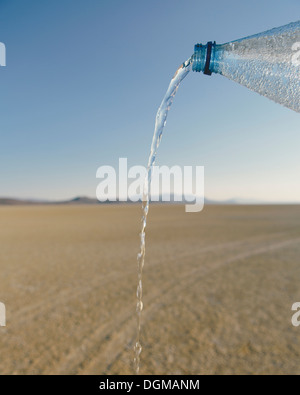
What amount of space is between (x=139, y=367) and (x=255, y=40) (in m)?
4.04

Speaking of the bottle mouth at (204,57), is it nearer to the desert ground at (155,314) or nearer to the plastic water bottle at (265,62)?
the plastic water bottle at (265,62)

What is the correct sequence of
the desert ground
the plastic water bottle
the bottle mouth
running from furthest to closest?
the desert ground → the bottle mouth → the plastic water bottle

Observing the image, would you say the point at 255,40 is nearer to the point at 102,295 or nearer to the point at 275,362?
the point at 275,362

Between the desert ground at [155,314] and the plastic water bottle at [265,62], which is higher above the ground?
the plastic water bottle at [265,62]

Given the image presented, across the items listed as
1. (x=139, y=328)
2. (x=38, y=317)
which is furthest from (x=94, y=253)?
(x=139, y=328)

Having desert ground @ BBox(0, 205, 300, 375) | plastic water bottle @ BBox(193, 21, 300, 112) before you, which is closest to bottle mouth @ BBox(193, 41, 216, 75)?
Result: plastic water bottle @ BBox(193, 21, 300, 112)

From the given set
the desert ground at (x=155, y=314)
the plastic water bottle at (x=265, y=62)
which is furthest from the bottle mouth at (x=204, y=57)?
the desert ground at (x=155, y=314)

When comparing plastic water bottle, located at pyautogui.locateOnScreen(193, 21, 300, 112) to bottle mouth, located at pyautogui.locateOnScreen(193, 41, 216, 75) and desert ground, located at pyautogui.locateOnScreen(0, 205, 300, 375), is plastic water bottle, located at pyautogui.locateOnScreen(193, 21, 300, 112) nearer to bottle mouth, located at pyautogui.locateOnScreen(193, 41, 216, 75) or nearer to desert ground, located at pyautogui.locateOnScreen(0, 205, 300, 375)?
bottle mouth, located at pyautogui.locateOnScreen(193, 41, 216, 75)

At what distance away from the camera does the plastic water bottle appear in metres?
1.38

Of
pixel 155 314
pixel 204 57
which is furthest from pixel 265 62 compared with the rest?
pixel 155 314

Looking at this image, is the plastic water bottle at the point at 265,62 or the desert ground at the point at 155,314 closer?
the plastic water bottle at the point at 265,62

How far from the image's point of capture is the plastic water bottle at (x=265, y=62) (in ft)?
4.52

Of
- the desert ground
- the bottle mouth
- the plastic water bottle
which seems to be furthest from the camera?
the desert ground

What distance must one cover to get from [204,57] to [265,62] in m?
0.35
